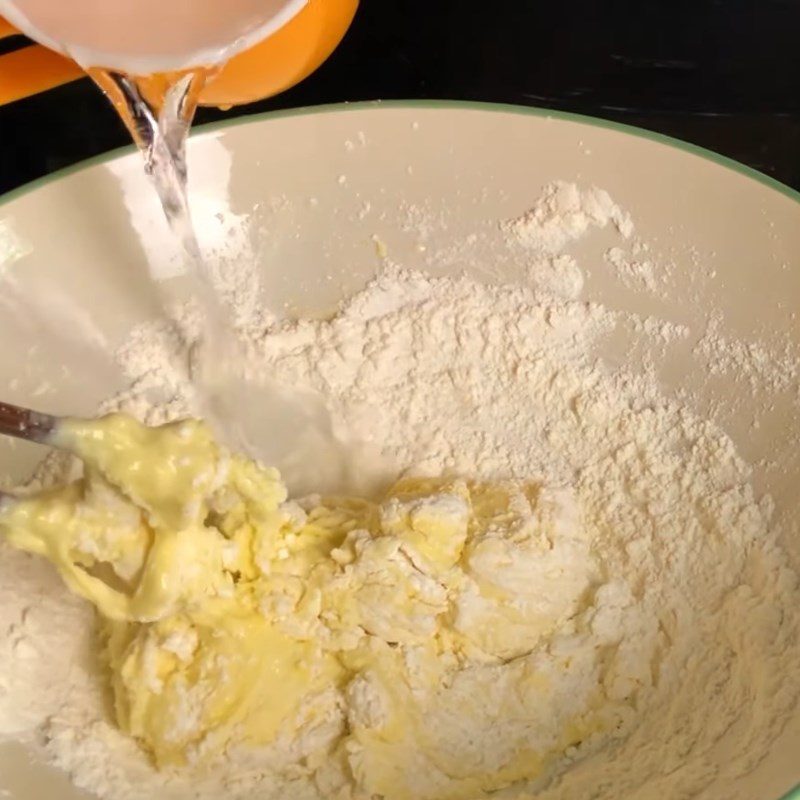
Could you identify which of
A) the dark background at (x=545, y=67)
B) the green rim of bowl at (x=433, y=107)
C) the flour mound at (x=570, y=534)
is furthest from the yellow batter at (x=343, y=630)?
the dark background at (x=545, y=67)

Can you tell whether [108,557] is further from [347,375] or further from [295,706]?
[347,375]

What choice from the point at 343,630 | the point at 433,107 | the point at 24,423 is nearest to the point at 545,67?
the point at 433,107

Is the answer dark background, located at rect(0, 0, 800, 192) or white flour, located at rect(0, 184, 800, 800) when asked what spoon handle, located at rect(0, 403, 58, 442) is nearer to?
white flour, located at rect(0, 184, 800, 800)

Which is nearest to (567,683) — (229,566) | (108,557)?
(229,566)

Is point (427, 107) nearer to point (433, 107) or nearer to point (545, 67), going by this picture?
point (433, 107)

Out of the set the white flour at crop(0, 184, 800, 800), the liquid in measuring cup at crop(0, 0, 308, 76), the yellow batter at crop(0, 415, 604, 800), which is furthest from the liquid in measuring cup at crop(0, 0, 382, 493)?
the yellow batter at crop(0, 415, 604, 800)

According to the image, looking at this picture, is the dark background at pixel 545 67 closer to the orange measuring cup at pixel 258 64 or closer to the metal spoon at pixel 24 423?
the orange measuring cup at pixel 258 64
